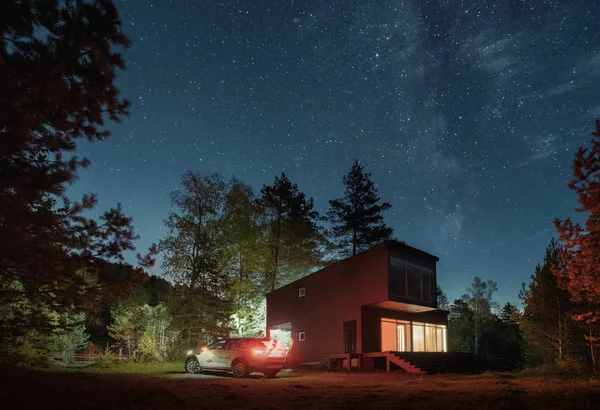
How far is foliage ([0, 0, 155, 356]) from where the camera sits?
7.48 m

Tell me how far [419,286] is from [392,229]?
1649 centimetres

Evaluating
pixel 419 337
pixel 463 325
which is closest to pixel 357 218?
pixel 419 337

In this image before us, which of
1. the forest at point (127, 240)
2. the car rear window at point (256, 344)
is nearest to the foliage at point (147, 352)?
the forest at point (127, 240)

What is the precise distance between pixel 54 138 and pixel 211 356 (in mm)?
12211

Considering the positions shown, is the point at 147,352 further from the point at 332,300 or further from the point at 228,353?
the point at 228,353

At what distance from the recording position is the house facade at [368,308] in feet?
80.0

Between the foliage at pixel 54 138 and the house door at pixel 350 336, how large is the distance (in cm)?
1745

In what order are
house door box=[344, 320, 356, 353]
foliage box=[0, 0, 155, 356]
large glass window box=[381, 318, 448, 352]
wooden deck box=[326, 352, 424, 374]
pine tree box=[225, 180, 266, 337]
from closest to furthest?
foliage box=[0, 0, 155, 356] → wooden deck box=[326, 352, 424, 374] → house door box=[344, 320, 356, 353] → large glass window box=[381, 318, 448, 352] → pine tree box=[225, 180, 266, 337]

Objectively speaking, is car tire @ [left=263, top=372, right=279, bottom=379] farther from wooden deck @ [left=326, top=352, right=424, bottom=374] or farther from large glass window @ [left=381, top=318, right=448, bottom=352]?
large glass window @ [left=381, top=318, right=448, bottom=352]

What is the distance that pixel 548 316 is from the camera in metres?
26.3

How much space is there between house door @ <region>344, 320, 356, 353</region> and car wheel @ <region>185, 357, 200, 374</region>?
9.15m

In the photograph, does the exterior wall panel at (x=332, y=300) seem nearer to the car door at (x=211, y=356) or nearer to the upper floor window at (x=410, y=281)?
the upper floor window at (x=410, y=281)

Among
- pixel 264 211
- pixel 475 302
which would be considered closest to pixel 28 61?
pixel 264 211

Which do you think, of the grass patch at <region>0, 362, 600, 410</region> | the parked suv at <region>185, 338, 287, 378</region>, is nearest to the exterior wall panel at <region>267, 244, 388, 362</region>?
the parked suv at <region>185, 338, 287, 378</region>
